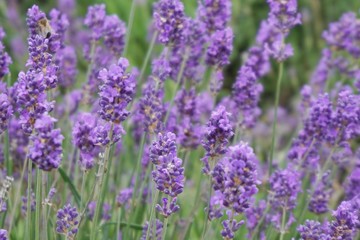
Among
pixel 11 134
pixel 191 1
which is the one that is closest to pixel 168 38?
pixel 11 134

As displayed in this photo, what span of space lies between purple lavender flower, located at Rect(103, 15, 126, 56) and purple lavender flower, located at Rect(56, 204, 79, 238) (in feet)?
3.63

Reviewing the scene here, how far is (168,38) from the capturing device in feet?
9.05

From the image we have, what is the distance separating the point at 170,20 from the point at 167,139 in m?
0.79

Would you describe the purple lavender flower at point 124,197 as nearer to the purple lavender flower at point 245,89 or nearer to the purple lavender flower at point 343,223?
the purple lavender flower at point 245,89

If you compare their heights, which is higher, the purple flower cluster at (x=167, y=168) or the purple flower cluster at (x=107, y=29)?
the purple flower cluster at (x=107, y=29)

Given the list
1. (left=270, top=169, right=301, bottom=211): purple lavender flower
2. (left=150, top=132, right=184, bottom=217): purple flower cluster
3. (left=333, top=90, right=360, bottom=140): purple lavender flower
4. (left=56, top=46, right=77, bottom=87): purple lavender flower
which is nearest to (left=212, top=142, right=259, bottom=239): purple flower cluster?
(left=150, top=132, right=184, bottom=217): purple flower cluster

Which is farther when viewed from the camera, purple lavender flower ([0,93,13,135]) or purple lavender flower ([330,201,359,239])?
purple lavender flower ([330,201,359,239])

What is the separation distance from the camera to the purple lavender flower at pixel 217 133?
2.11 meters

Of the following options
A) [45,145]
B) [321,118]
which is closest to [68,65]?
[321,118]

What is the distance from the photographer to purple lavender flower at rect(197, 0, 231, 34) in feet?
10.1

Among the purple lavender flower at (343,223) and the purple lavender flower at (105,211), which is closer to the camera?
the purple lavender flower at (343,223)

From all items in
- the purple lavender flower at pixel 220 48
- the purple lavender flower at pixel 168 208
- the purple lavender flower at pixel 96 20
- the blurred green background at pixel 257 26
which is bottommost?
the purple lavender flower at pixel 168 208

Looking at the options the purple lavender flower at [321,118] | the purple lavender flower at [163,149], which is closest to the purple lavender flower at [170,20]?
the purple lavender flower at [321,118]

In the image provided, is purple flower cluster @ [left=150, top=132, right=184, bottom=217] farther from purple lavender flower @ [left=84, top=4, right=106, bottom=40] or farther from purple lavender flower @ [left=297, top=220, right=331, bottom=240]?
purple lavender flower @ [left=84, top=4, right=106, bottom=40]
